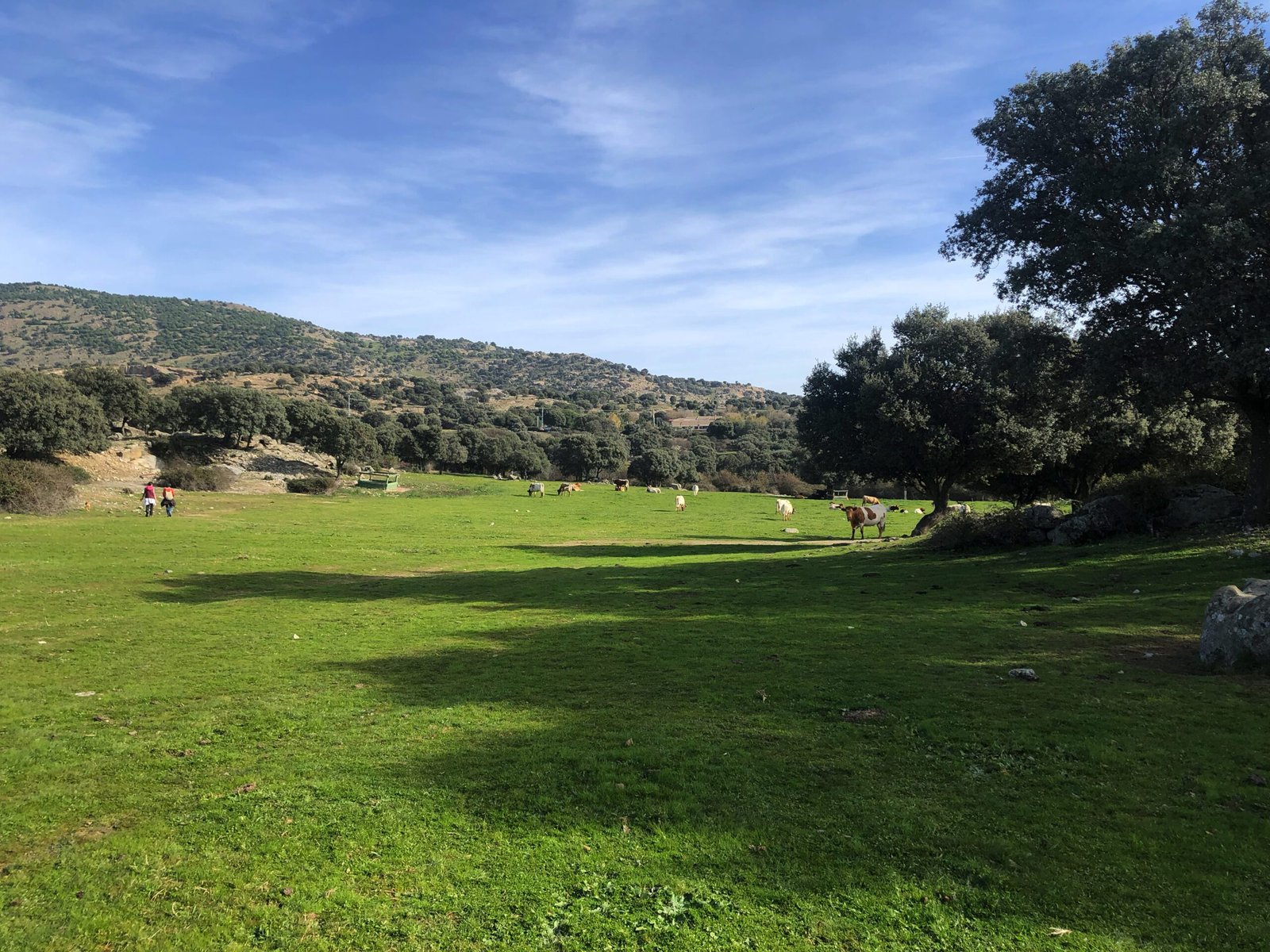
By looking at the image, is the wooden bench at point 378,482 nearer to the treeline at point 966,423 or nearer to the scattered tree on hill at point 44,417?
the scattered tree on hill at point 44,417

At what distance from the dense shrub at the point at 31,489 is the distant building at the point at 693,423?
10960cm

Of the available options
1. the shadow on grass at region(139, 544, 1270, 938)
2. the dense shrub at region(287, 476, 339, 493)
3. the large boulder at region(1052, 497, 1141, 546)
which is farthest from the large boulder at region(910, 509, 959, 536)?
the dense shrub at region(287, 476, 339, 493)

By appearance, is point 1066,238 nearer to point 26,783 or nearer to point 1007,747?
point 1007,747

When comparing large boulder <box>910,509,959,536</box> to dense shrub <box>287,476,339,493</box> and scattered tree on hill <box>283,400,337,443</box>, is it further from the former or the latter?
scattered tree on hill <box>283,400,337,443</box>

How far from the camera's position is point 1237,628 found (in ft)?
30.0

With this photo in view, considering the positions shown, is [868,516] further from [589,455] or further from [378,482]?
[589,455]

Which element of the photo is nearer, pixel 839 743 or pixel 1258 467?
pixel 839 743

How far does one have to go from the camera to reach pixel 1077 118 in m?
20.0

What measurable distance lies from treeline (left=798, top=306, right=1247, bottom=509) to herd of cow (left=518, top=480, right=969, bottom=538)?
5.66 ft

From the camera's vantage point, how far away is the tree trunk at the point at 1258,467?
18.9 metres

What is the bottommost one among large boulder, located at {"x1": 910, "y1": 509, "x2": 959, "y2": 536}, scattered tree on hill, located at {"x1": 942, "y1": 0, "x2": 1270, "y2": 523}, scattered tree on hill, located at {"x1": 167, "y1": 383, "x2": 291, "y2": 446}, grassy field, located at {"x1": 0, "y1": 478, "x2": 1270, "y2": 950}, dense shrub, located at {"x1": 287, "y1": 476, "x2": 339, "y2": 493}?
dense shrub, located at {"x1": 287, "y1": 476, "x2": 339, "y2": 493}

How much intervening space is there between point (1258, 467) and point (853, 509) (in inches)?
711

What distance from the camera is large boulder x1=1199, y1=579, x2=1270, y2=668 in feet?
29.4

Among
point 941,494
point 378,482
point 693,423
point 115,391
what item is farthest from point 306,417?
point 693,423
